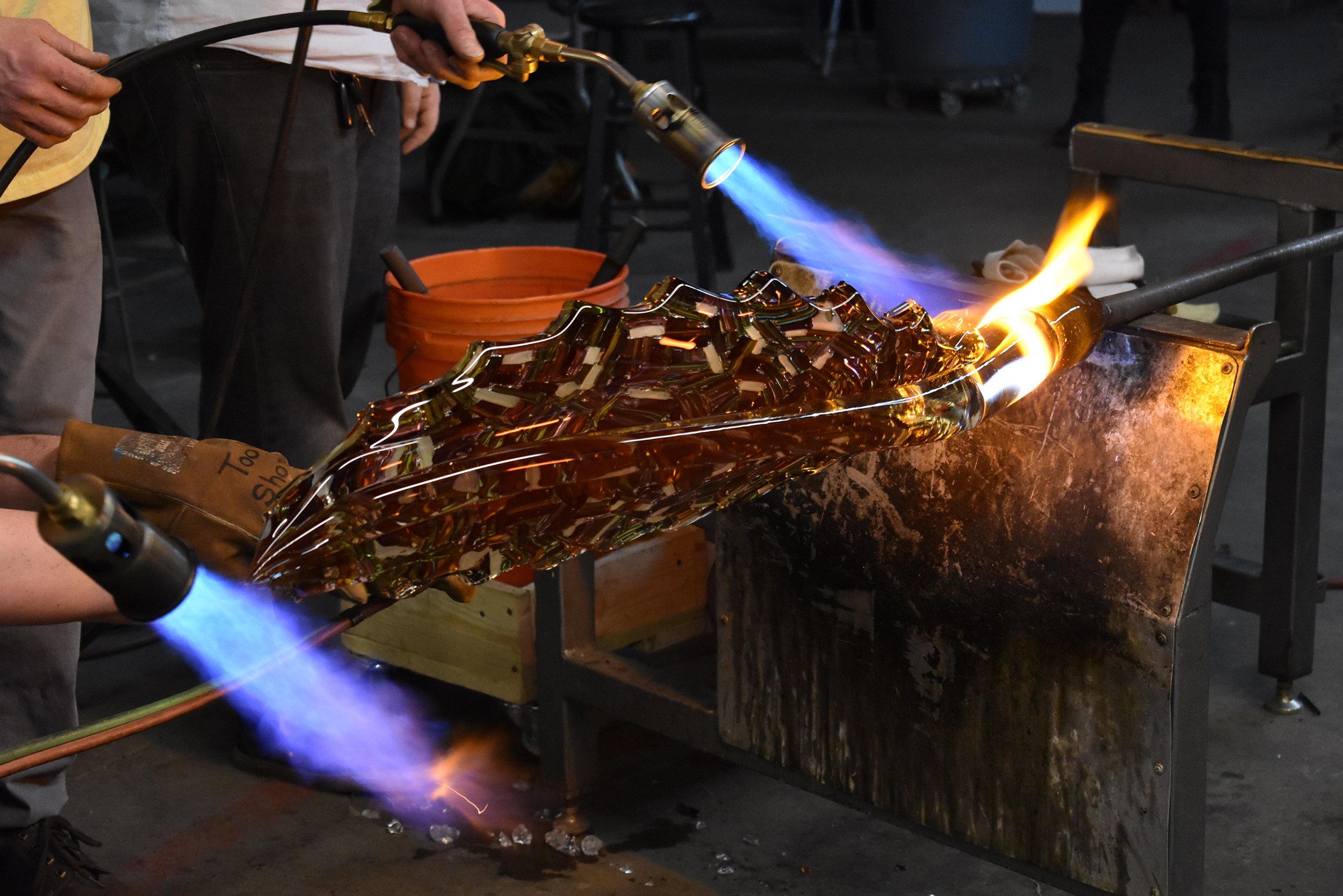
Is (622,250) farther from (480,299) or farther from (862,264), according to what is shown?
(862,264)

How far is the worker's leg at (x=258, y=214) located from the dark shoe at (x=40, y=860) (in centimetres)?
55

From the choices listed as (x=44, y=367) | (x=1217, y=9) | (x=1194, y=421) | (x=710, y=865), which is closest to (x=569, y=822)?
(x=710, y=865)

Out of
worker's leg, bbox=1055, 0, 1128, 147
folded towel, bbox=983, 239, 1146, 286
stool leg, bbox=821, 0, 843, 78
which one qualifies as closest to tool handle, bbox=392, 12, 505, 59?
folded towel, bbox=983, 239, 1146, 286

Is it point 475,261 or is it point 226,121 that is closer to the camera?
point 226,121

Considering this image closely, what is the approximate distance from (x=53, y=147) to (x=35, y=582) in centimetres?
81

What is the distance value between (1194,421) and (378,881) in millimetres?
1150

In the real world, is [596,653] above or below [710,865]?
above

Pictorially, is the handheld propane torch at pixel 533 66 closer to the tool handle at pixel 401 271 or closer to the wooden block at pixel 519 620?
the tool handle at pixel 401 271

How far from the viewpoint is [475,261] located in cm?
234

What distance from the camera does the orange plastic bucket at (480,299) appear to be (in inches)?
77.4

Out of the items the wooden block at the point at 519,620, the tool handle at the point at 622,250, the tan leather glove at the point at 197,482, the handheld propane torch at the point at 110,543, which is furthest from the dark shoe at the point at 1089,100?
the handheld propane torch at the point at 110,543

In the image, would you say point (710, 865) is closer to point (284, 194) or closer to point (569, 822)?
point (569, 822)

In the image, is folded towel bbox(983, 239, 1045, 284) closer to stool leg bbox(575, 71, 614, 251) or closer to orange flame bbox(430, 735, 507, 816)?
orange flame bbox(430, 735, 507, 816)

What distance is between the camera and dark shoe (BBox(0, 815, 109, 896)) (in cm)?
167
